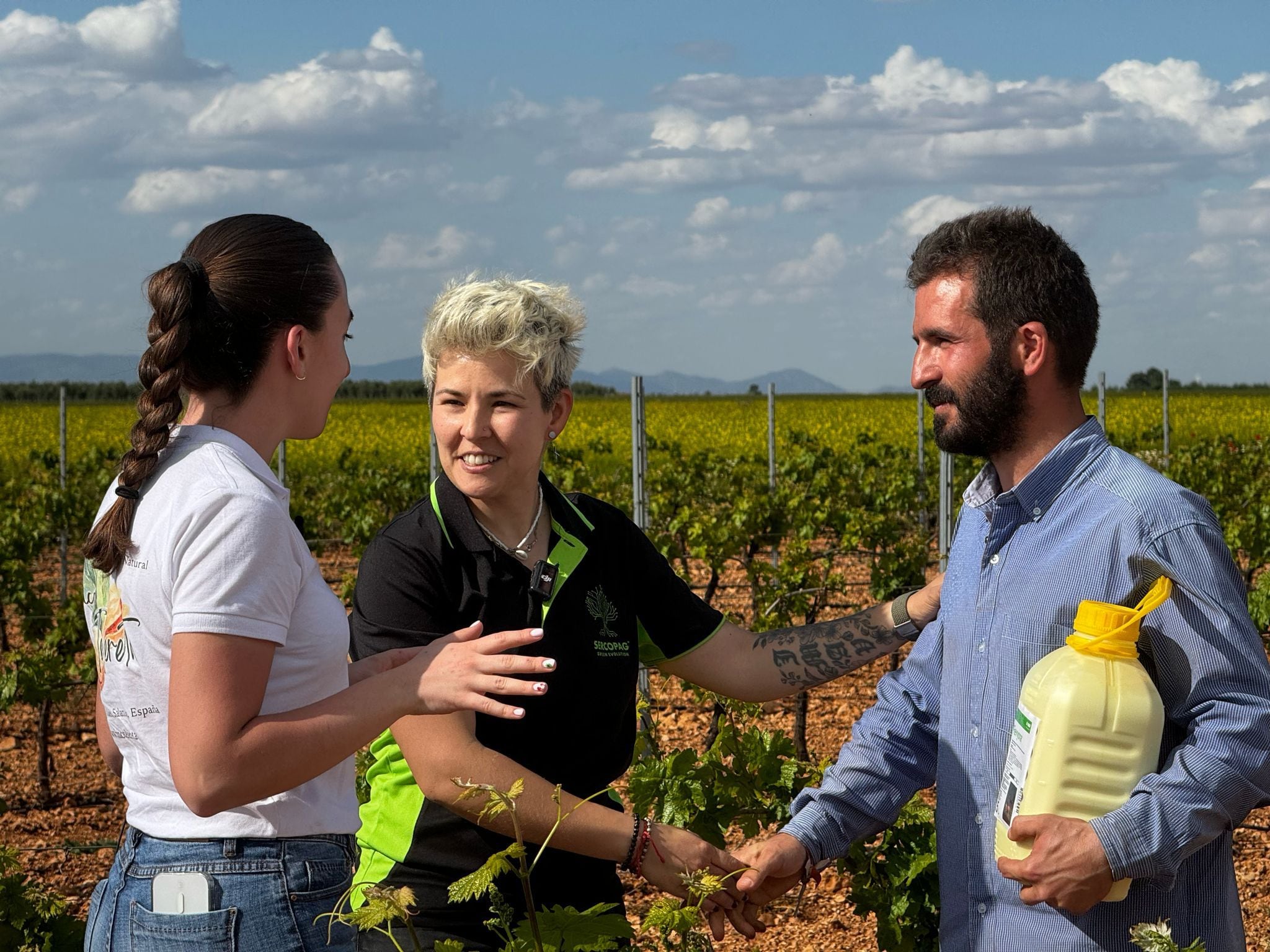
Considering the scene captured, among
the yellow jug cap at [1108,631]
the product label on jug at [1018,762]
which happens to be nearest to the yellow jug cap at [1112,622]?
the yellow jug cap at [1108,631]

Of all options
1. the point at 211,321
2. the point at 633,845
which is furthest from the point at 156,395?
the point at 633,845

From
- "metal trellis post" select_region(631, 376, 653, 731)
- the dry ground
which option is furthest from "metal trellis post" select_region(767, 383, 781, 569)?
"metal trellis post" select_region(631, 376, 653, 731)

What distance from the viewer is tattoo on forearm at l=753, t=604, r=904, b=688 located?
2727 millimetres

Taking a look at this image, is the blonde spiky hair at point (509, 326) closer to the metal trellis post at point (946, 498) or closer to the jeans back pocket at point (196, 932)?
the jeans back pocket at point (196, 932)

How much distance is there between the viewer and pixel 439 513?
7.63 feet

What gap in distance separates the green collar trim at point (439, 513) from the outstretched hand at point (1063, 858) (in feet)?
3.42

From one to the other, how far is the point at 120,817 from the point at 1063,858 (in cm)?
572

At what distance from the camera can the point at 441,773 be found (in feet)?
6.89

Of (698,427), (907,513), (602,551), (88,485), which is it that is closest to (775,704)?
(907,513)

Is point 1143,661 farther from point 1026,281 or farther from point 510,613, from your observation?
point 510,613

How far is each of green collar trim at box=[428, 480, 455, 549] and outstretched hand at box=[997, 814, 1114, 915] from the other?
3.42ft

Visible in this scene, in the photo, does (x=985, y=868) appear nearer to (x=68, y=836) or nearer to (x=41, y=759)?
(x=68, y=836)

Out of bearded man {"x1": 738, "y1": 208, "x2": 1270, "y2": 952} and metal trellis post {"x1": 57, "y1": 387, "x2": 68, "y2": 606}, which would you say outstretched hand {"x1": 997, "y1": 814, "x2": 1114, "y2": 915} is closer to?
bearded man {"x1": 738, "y1": 208, "x2": 1270, "y2": 952}

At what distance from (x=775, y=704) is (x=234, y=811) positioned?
6517mm
